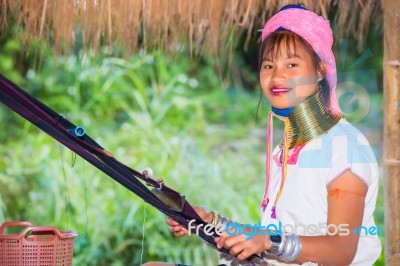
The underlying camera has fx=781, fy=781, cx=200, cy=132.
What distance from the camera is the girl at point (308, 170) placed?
2.36 metres

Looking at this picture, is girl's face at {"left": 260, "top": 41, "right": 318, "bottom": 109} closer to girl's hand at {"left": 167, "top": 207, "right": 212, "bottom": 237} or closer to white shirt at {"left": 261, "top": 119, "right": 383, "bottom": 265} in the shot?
white shirt at {"left": 261, "top": 119, "right": 383, "bottom": 265}

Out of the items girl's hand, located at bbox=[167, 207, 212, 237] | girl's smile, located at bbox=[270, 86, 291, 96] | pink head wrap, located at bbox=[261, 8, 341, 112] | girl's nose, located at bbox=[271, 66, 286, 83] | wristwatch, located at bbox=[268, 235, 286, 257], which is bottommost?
wristwatch, located at bbox=[268, 235, 286, 257]

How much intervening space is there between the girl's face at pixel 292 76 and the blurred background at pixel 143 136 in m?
2.41

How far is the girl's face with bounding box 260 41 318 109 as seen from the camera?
8.49ft

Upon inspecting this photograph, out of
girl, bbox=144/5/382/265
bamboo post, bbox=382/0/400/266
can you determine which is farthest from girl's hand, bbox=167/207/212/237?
bamboo post, bbox=382/0/400/266

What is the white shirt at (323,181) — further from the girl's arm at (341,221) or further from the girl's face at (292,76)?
the girl's face at (292,76)

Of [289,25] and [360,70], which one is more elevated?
[360,70]

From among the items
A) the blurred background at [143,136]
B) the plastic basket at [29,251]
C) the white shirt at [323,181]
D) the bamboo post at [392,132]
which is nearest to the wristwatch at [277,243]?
the white shirt at [323,181]

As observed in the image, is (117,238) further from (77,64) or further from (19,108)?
(19,108)

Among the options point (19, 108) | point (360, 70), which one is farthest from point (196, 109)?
point (19, 108)

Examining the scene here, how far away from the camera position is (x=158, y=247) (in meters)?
5.33

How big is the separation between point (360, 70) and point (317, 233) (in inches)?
160

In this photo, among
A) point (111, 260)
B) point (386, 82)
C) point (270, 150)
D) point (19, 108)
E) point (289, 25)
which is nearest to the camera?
point (19, 108)

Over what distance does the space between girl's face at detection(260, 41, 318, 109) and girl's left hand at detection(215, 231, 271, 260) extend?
0.52 m
